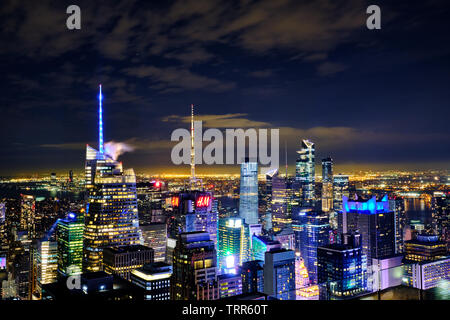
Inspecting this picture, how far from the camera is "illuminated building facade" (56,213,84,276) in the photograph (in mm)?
20930

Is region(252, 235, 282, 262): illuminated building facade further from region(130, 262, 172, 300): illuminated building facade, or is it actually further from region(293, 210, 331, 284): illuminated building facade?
region(130, 262, 172, 300): illuminated building facade

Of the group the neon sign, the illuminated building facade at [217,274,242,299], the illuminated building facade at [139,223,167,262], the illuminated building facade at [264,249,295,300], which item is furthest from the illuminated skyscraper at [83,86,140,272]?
the illuminated building facade at [264,249,295,300]

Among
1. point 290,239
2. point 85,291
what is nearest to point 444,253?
point 290,239

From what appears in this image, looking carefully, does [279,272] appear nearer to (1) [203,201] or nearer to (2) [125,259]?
(2) [125,259]

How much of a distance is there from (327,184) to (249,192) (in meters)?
7.11

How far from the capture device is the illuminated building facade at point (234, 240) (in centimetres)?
2423

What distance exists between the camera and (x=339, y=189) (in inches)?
1230

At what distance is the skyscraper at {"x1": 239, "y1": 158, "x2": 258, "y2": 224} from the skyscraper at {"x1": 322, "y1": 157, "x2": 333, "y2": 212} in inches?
222

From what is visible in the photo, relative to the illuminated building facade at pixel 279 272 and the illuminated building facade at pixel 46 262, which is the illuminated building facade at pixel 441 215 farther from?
the illuminated building facade at pixel 46 262

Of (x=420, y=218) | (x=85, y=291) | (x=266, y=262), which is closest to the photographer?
(x=85, y=291)

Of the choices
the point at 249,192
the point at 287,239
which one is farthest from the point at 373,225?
the point at 249,192
